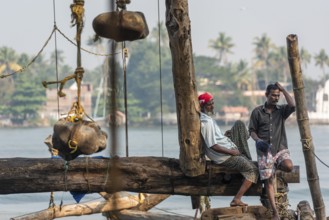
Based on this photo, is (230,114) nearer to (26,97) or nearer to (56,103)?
(56,103)

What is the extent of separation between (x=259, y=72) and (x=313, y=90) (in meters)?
6.74

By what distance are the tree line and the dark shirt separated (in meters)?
90.7

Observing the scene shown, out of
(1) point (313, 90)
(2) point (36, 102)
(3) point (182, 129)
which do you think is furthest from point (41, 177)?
(1) point (313, 90)

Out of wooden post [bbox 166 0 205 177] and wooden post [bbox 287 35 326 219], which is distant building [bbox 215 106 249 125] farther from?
wooden post [bbox 166 0 205 177]

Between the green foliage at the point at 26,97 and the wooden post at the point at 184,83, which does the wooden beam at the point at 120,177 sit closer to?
the wooden post at the point at 184,83

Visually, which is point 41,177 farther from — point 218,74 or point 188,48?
point 218,74

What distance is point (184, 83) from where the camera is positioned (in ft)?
35.4

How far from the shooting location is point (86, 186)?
1123cm

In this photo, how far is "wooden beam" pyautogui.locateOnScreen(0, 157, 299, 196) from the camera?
11162mm

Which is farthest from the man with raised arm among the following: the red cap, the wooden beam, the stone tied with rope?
the stone tied with rope

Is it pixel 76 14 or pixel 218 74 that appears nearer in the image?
pixel 76 14

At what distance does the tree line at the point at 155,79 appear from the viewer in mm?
110438

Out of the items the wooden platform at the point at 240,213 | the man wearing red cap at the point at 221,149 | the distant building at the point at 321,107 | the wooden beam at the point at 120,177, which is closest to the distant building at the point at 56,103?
the distant building at the point at 321,107

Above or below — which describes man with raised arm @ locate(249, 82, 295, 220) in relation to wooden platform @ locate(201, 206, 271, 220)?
above
